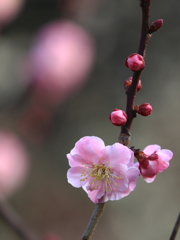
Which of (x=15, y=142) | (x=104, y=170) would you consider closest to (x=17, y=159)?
(x=15, y=142)

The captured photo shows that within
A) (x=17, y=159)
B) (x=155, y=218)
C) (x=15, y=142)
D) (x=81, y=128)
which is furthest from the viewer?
(x=81, y=128)

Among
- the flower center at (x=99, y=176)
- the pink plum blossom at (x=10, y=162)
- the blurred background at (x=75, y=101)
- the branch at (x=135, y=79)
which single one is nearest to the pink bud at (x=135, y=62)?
the branch at (x=135, y=79)

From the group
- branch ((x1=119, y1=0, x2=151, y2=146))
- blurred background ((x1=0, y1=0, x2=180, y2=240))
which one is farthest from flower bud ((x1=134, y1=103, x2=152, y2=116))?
blurred background ((x1=0, y1=0, x2=180, y2=240))

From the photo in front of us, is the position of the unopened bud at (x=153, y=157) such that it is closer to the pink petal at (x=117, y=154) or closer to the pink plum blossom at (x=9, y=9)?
the pink petal at (x=117, y=154)

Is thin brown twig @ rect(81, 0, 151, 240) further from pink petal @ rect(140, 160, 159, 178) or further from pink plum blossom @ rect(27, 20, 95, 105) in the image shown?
pink plum blossom @ rect(27, 20, 95, 105)

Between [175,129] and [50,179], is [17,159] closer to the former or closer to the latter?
[50,179]

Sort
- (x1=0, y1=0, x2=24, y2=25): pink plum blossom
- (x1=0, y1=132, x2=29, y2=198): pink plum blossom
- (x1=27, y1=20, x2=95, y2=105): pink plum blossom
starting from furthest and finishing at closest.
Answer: (x1=27, y1=20, x2=95, y2=105): pink plum blossom, (x1=0, y1=0, x2=24, y2=25): pink plum blossom, (x1=0, y1=132, x2=29, y2=198): pink plum blossom
